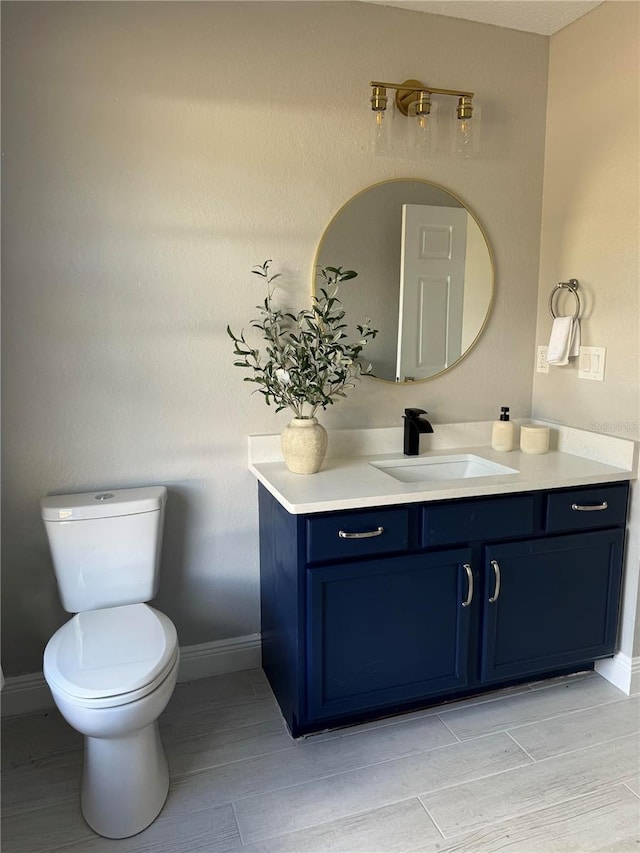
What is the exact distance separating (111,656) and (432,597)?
3.33ft

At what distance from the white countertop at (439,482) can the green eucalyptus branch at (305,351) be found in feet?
0.73

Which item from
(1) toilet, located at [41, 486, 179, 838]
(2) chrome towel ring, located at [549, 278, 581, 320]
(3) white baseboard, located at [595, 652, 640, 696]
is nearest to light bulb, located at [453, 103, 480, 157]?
(2) chrome towel ring, located at [549, 278, 581, 320]

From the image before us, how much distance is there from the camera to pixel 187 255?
85.9 inches

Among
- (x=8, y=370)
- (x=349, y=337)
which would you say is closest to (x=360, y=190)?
(x=349, y=337)

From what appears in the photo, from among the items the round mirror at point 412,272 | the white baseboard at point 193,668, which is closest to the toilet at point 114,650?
the white baseboard at point 193,668

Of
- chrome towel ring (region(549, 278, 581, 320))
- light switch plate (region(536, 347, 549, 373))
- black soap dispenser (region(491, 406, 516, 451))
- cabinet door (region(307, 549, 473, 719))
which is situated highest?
chrome towel ring (region(549, 278, 581, 320))

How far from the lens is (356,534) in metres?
1.90

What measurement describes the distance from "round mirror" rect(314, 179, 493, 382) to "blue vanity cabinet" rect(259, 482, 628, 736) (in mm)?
733

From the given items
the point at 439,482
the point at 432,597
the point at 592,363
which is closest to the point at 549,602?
the point at 432,597

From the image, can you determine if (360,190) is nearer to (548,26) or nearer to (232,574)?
(548,26)

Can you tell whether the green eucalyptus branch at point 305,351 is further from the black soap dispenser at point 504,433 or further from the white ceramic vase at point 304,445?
the black soap dispenser at point 504,433

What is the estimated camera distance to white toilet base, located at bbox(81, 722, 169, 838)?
1.67 metres

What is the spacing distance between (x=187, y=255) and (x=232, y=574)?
122cm

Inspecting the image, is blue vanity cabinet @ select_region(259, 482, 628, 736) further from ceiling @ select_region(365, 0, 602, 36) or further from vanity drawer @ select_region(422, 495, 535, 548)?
ceiling @ select_region(365, 0, 602, 36)
